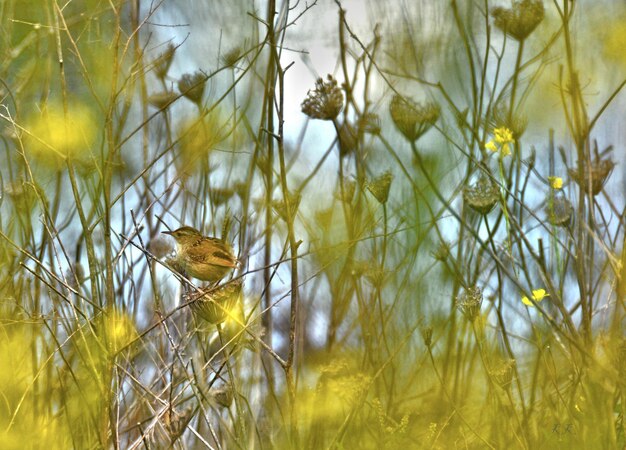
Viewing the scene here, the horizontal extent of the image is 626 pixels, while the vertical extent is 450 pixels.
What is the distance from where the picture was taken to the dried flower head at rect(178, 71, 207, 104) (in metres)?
1.65

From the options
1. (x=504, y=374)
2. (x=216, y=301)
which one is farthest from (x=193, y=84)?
(x=504, y=374)

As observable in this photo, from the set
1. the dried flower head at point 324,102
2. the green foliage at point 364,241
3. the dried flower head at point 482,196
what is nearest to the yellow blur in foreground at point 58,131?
the green foliage at point 364,241

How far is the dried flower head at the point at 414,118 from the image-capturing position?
1.47 meters

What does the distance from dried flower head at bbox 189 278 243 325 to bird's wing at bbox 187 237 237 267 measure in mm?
57

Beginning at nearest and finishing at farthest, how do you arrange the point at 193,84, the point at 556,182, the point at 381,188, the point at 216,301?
the point at 216,301
the point at 556,182
the point at 381,188
the point at 193,84

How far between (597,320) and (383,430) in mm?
412

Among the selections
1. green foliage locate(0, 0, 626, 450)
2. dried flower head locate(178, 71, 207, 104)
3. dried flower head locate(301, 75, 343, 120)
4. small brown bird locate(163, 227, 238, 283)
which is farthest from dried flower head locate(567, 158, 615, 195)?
dried flower head locate(178, 71, 207, 104)

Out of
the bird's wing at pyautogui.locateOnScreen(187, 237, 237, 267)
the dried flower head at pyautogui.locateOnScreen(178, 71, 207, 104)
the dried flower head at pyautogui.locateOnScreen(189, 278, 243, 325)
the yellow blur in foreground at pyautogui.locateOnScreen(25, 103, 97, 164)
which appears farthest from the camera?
the dried flower head at pyautogui.locateOnScreen(178, 71, 207, 104)

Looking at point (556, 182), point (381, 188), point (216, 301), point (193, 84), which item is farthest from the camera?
point (193, 84)

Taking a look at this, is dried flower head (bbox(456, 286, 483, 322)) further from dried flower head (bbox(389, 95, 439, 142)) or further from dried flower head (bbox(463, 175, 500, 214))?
Answer: dried flower head (bbox(389, 95, 439, 142))

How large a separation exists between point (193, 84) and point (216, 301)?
65 centimetres

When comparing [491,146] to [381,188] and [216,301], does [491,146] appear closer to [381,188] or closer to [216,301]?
[381,188]

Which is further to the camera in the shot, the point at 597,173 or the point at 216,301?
the point at 597,173

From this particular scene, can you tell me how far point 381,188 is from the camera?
4.67 ft
